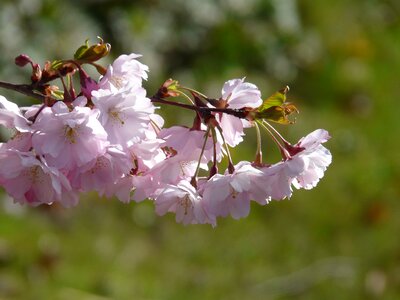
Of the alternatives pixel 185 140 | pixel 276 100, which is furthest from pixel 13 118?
pixel 276 100

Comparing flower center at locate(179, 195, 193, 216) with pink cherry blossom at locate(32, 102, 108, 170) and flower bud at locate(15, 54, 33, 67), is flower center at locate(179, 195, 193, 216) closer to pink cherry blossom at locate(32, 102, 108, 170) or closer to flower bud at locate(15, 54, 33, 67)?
pink cherry blossom at locate(32, 102, 108, 170)

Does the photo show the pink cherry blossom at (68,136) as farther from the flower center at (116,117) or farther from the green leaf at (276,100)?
the green leaf at (276,100)

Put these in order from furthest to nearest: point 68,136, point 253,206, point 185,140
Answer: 1. point 253,206
2. point 185,140
3. point 68,136

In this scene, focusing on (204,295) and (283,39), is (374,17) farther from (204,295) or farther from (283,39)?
(204,295)

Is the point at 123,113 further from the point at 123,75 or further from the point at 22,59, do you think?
the point at 22,59

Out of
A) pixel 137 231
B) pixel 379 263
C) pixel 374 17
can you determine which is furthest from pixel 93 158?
pixel 374 17

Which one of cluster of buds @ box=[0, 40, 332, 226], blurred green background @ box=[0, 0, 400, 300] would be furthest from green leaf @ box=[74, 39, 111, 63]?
blurred green background @ box=[0, 0, 400, 300]
